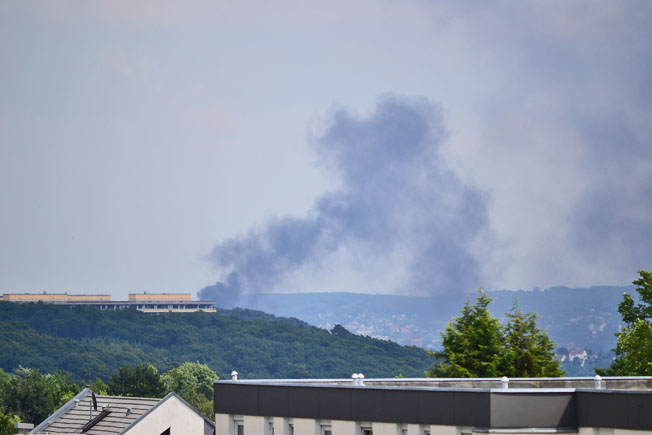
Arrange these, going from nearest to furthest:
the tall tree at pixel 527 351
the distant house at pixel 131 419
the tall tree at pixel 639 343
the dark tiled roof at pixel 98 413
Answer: the distant house at pixel 131 419 < the dark tiled roof at pixel 98 413 < the tall tree at pixel 527 351 < the tall tree at pixel 639 343

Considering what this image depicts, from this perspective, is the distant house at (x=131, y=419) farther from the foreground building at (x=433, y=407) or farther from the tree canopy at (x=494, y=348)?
the tree canopy at (x=494, y=348)

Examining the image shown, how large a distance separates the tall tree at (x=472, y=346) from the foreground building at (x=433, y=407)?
3837 cm

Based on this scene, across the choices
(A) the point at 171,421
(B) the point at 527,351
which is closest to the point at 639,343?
(B) the point at 527,351

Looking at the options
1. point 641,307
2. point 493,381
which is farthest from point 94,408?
point 641,307

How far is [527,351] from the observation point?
75.2 m

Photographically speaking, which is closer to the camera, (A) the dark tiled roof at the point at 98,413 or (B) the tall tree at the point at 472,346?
(A) the dark tiled roof at the point at 98,413

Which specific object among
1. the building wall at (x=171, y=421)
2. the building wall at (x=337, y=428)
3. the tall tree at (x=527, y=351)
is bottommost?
the building wall at (x=337, y=428)

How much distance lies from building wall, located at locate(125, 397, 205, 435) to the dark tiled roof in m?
0.55

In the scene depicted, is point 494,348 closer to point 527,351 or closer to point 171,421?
point 527,351

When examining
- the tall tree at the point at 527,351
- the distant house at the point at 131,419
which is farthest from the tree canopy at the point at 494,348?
the distant house at the point at 131,419

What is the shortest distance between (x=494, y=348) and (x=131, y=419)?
29.5 metres

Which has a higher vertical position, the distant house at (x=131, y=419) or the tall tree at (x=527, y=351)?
the tall tree at (x=527, y=351)

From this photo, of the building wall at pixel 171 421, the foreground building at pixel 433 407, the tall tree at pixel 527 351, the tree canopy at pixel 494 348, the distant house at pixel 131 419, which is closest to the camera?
the foreground building at pixel 433 407

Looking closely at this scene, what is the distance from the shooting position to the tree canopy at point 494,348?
243 feet
